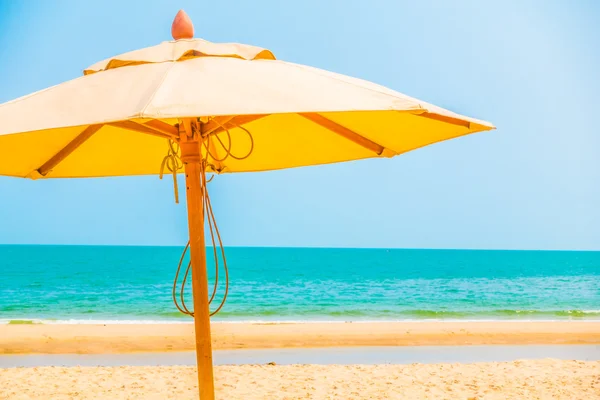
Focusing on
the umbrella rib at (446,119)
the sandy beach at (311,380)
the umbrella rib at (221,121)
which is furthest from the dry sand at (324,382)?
the umbrella rib at (446,119)

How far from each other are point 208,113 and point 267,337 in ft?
33.3

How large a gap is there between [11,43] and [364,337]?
49.8 m

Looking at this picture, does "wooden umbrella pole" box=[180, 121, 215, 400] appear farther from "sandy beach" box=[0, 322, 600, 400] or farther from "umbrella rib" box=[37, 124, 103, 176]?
"sandy beach" box=[0, 322, 600, 400]

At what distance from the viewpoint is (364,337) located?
11680 millimetres

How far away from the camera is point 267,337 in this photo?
11648mm

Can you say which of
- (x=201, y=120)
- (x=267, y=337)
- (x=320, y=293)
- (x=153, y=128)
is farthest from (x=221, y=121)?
(x=320, y=293)

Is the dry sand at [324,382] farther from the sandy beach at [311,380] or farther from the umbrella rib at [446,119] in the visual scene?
the umbrella rib at [446,119]

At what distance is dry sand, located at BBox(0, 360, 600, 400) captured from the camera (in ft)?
18.9

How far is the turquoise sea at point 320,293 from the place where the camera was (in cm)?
2112

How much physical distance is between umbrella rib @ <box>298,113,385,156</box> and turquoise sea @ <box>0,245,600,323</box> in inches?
610

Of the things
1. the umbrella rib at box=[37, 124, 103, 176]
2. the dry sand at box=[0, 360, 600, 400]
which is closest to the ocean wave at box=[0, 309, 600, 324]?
the dry sand at box=[0, 360, 600, 400]

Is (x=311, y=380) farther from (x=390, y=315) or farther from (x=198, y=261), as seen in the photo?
(x=390, y=315)

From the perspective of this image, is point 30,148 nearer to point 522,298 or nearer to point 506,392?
point 506,392

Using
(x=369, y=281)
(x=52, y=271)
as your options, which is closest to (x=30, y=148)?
(x=369, y=281)
